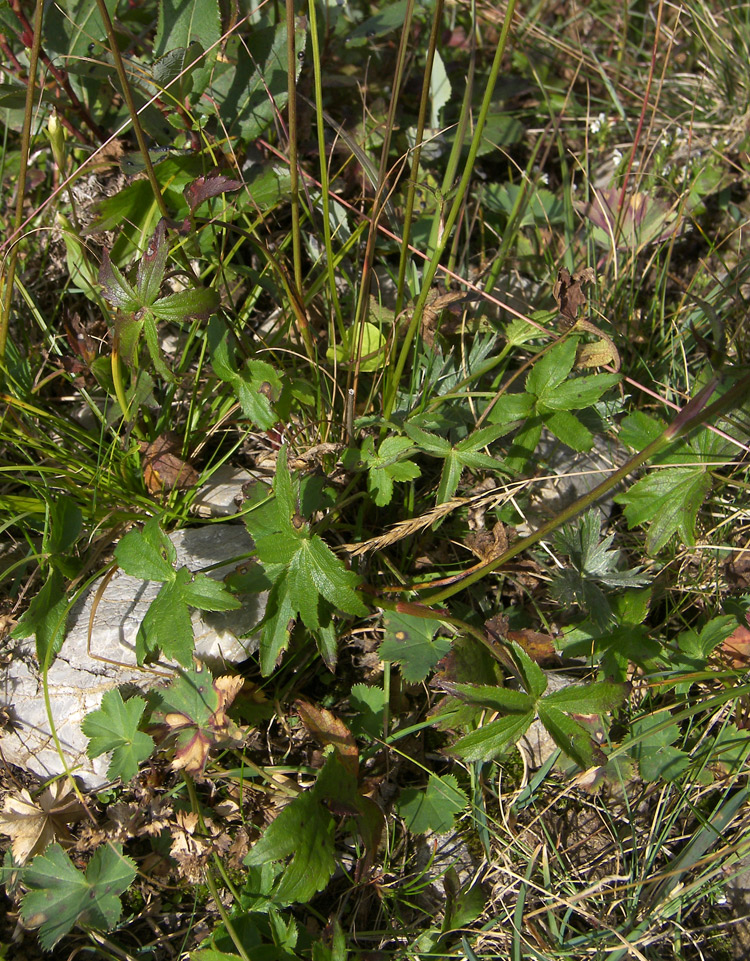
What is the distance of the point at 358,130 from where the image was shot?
241cm

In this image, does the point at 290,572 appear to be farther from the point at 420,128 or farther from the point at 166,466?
the point at 420,128

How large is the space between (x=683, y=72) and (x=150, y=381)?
263 cm

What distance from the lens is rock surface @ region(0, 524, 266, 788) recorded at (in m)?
1.87

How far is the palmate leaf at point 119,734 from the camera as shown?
1.71 metres

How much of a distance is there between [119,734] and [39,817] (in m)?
0.33

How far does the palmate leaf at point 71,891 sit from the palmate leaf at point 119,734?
0.21 metres

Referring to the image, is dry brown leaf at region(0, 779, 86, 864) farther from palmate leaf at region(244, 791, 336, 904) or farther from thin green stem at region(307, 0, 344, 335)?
thin green stem at region(307, 0, 344, 335)

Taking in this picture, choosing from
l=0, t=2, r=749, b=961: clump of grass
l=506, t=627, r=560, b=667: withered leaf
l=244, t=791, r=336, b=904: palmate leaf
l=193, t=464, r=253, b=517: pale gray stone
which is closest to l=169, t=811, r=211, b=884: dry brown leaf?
l=0, t=2, r=749, b=961: clump of grass

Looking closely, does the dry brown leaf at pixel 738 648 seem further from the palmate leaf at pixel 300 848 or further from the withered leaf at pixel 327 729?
the palmate leaf at pixel 300 848

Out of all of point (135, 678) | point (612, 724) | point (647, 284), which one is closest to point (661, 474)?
point (612, 724)

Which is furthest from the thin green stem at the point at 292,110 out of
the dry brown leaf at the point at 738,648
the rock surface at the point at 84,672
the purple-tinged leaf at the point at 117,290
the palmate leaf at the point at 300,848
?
the dry brown leaf at the point at 738,648

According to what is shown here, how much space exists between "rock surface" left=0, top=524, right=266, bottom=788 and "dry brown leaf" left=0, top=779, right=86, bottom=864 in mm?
56

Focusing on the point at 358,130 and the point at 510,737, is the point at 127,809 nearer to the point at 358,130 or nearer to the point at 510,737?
the point at 510,737

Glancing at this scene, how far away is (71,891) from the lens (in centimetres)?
169
